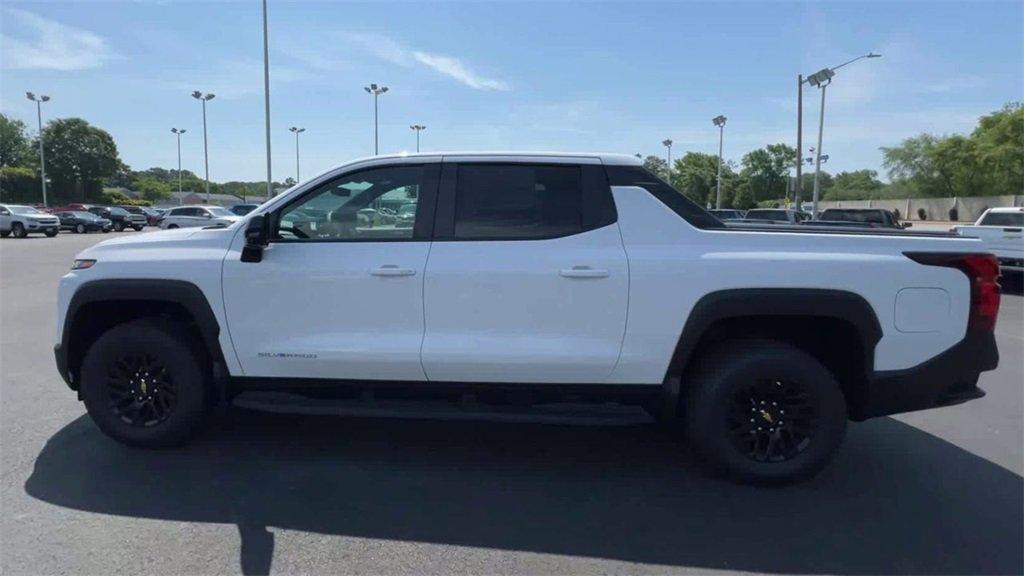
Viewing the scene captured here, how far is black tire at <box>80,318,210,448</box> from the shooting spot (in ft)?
13.9

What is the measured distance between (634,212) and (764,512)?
178 cm

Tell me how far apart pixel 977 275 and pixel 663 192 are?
175 centimetres

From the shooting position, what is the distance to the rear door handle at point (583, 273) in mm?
3834

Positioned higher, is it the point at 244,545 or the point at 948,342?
the point at 948,342

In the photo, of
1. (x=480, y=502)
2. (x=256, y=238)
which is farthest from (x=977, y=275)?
(x=256, y=238)

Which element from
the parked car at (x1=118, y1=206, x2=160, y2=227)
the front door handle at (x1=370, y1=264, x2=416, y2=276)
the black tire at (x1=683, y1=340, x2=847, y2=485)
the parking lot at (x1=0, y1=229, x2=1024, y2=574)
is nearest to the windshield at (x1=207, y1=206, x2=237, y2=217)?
the parked car at (x1=118, y1=206, x2=160, y2=227)

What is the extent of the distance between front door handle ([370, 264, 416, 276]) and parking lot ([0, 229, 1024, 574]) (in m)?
1.21

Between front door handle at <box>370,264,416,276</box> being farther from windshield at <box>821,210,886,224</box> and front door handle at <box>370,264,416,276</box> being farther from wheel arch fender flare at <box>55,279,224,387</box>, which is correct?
windshield at <box>821,210,886,224</box>

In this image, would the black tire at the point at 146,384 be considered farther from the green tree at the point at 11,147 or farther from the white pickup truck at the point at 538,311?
the green tree at the point at 11,147

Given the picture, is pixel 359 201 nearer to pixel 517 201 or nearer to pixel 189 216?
pixel 517 201

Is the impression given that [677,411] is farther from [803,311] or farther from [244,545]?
[244,545]

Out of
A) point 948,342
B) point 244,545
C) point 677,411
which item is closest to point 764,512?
point 677,411

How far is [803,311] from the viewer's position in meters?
3.76

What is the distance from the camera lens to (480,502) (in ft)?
12.4
